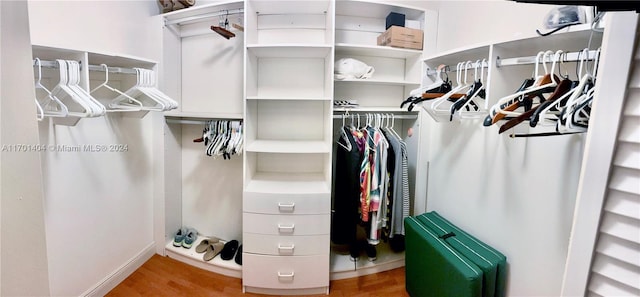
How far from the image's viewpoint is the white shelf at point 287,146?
1.95 m

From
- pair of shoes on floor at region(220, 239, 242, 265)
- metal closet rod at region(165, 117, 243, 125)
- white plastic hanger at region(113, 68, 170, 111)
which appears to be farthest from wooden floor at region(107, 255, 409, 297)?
white plastic hanger at region(113, 68, 170, 111)

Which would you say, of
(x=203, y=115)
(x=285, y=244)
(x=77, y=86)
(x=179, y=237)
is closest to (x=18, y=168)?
(x=77, y=86)

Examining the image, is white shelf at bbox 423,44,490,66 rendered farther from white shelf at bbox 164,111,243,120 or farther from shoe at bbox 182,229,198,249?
shoe at bbox 182,229,198,249

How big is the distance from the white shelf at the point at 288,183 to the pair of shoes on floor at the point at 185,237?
835mm

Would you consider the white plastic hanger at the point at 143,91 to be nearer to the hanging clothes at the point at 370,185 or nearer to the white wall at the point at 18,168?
the hanging clothes at the point at 370,185

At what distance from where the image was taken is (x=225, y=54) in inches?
91.3

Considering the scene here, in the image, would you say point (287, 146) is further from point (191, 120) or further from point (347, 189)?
point (191, 120)

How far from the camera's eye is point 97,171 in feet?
6.10

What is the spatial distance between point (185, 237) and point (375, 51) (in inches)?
86.5

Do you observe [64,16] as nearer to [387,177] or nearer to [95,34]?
[95,34]

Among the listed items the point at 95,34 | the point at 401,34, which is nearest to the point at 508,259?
the point at 401,34

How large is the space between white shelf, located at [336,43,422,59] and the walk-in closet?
2 centimetres

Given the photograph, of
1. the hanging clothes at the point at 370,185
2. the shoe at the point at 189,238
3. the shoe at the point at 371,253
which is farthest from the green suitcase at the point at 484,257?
the shoe at the point at 189,238

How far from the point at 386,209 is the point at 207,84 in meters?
1.75
